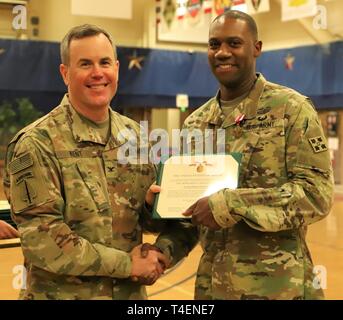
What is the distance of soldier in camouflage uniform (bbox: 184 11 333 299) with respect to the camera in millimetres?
1965

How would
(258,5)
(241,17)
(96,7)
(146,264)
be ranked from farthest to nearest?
(96,7), (258,5), (241,17), (146,264)

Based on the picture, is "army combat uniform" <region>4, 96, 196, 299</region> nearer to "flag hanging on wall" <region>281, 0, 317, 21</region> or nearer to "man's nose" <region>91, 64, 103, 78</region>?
"man's nose" <region>91, 64, 103, 78</region>

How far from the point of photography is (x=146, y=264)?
1905 millimetres

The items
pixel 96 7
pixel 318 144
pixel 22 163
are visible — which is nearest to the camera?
pixel 22 163

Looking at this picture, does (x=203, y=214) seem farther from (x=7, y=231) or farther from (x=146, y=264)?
(x=7, y=231)

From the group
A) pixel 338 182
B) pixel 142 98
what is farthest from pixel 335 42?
pixel 142 98

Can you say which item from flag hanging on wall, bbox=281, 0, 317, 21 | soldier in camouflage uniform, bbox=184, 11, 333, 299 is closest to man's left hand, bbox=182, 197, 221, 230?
soldier in camouflage uniform, bbox=184, 11, 333, 299

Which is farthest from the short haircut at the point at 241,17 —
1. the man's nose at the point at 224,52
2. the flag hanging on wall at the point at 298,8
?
the flag hanging on wall at the point at 298,8

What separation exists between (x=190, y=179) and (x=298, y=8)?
22.8ft

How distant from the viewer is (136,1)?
12.3 meters

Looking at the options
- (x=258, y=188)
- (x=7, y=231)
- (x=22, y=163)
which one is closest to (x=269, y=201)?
(x=258, y=188)

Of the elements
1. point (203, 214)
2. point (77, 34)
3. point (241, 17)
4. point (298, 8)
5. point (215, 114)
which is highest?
point (298, 8)

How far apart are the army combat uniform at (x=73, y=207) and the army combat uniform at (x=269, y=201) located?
26 centimetres
